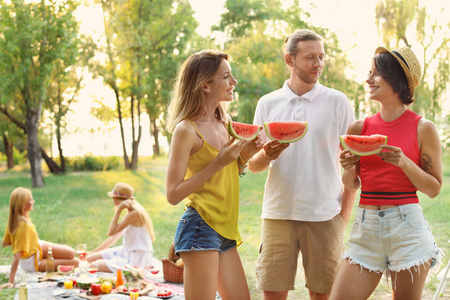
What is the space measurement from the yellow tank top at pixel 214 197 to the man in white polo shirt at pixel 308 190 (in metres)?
0.45

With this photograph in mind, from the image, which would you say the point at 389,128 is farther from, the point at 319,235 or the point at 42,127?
the point at 42,127

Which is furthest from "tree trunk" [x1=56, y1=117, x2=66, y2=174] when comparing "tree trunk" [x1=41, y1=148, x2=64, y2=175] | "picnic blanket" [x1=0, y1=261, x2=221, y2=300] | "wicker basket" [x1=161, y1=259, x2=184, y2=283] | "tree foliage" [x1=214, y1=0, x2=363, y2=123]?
"wicker basket" [x1=161, y1=259, x2=184, y2=283]

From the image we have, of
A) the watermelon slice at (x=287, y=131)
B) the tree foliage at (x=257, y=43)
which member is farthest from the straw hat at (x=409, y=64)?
the tree foliage at (x=257, y=43)

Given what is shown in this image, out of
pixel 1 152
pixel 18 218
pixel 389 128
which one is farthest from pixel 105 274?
pixel 1 152

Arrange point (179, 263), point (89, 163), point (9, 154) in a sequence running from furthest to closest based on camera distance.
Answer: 1. point (9, 154)
2. point (89, 163)
3. point (179, 263)

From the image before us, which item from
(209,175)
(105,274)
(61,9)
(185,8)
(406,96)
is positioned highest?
(185,8)

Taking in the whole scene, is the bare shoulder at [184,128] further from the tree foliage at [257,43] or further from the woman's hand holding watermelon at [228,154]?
the tree foliage at [257,43]

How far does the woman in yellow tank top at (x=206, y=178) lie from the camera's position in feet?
8.54

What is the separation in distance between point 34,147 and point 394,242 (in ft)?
42.7

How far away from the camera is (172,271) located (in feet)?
19.1

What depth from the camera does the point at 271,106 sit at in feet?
11.1

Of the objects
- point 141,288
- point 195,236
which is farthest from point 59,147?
point 195,236

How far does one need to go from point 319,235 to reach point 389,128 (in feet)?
2.90

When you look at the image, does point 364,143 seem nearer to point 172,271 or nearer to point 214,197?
point 214,197
